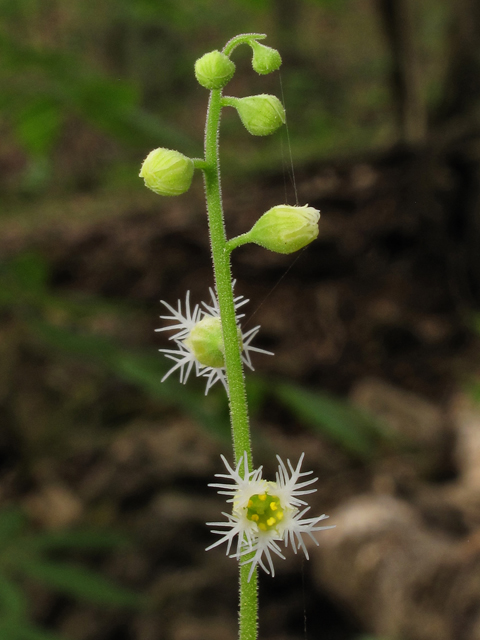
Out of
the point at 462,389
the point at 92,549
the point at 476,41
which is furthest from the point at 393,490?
the point at 476,41

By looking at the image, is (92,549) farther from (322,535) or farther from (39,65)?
(39,65)

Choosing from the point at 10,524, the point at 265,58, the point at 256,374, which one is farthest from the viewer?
the point at 256,374

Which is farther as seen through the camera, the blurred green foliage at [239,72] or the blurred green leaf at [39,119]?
the blurred green foliage at [239,72]

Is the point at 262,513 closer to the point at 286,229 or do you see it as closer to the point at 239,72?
the point at 286,229

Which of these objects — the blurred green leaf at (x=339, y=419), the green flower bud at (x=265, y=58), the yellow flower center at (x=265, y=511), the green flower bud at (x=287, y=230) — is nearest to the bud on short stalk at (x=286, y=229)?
the green flower bud at (x=287, y=230)

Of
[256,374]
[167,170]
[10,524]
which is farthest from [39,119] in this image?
[167,170]

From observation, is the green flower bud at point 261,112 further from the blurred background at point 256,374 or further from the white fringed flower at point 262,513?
the blurred background at point 256,374
